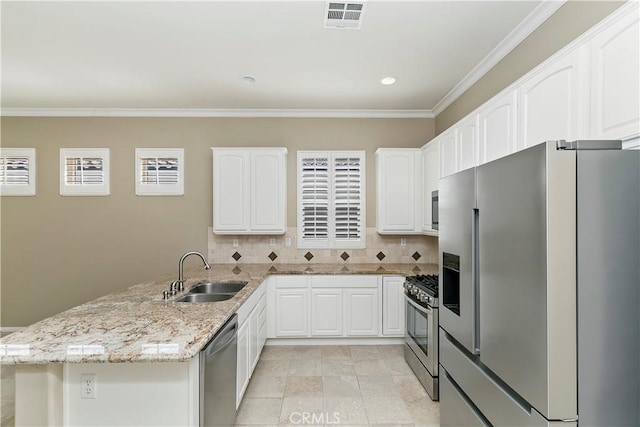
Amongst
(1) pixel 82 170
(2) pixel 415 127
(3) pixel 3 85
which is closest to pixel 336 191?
(2) pixel 415 127

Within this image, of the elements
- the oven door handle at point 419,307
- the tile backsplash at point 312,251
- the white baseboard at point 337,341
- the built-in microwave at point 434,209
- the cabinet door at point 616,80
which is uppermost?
the cabinet door at point 616,80

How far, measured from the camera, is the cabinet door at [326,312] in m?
3.78

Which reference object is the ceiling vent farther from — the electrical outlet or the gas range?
the electrical outlet

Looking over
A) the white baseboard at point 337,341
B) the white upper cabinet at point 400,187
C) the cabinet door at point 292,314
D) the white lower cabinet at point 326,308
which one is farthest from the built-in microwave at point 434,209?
the cabinet door at point 292,314

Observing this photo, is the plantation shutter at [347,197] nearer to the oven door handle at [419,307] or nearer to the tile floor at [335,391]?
the oven door handle at [419,307]

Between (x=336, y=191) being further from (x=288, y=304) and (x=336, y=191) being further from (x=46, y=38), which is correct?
(x=46, y=38)

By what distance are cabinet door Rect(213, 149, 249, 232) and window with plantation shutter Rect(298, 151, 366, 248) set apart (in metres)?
0.73

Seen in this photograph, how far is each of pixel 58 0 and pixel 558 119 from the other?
3156mm

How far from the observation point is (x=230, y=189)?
4020 mm

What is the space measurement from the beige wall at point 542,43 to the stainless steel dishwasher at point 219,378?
2838 millimetres

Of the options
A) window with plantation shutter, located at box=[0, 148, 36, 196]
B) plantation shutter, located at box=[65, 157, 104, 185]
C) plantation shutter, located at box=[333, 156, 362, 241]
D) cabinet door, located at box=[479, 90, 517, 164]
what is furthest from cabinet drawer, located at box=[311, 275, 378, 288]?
window with plantation shutter, located at box=[0, 148, 36, 196]

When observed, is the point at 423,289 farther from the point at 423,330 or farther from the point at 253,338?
the point at 253,338

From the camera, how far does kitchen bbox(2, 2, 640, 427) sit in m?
4.30

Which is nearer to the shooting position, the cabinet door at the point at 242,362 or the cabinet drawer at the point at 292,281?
the cabinet door at the point at 242,362
